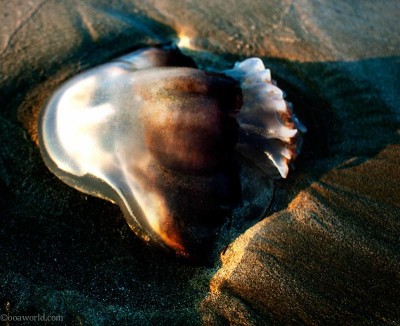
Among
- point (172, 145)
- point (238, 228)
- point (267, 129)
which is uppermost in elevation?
point (172, 145)

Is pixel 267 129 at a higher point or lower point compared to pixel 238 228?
higher

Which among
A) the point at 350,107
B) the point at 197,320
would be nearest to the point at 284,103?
the point at 350,107

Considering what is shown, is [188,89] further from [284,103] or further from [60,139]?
[60,139]

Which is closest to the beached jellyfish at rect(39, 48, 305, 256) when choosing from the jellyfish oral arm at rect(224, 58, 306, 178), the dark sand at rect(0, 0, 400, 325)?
the jellyfish oral arm at rect(224, 58, 306, 178)

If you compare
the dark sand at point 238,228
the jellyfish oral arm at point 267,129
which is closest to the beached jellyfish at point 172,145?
the jellyfish oral arm at point 267,129

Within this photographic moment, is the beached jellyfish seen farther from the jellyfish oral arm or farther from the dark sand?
the dark sand

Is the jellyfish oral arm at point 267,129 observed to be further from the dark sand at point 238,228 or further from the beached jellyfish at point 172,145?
the dark sand at point 238,228
